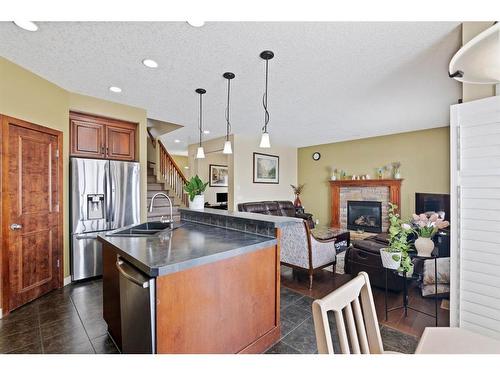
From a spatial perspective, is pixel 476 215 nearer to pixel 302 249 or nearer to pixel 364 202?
pixel 302 249

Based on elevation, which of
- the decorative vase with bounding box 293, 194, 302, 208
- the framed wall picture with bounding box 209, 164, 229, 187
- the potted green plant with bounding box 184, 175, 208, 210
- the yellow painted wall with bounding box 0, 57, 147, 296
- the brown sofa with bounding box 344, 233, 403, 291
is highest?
the yellow painted wall with bounding box 0, 57, 147, 296

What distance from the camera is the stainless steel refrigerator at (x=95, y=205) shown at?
3.23 meters

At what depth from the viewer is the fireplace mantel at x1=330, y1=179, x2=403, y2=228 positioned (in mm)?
5785

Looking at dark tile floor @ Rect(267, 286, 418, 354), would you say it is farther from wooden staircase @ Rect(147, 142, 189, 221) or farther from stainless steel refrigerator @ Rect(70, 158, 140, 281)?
wooden staircase @ Rect(147, 142, 189, 221)

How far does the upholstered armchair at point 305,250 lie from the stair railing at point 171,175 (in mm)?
3346

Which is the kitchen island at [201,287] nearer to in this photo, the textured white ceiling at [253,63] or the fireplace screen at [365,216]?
the textured white ceiling at [253,63]

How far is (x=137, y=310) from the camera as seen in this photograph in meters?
1.41

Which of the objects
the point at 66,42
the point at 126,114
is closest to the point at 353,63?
the point at 66,42

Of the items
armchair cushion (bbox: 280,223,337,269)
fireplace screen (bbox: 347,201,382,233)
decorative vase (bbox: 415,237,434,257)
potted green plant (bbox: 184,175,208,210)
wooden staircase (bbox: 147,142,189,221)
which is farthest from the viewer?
fireplace screen (bbox: 347,201,382,233)

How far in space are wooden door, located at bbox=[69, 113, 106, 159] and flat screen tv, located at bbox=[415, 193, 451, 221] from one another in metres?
6.30

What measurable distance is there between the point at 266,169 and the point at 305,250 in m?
4.02

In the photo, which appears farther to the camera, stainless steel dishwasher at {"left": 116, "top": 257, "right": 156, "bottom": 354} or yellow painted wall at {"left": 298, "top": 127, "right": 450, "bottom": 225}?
yellow painted wall at {"left": 298, "top": 127, "right": 450, "bottom": 225}

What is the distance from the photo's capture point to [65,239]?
3168mm

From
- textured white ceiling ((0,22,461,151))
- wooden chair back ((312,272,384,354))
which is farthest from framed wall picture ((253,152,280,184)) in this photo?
wooden chair back ((312,272,384,354))
